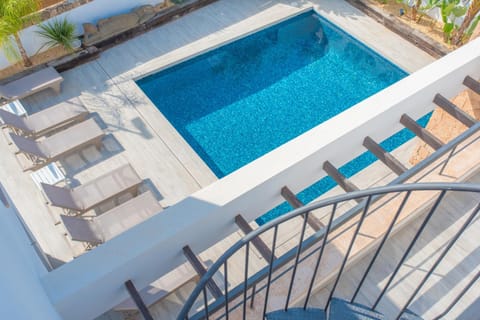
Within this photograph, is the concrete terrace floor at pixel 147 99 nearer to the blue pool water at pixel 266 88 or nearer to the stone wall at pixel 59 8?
the blue pool water at pixel 266 88

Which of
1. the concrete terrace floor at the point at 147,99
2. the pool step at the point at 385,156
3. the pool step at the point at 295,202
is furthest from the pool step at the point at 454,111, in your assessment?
the concrete terrace floor at the point at 147,99

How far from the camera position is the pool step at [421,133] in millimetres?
4451

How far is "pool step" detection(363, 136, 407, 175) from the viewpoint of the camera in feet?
14.1

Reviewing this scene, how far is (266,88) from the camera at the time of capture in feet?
31.2

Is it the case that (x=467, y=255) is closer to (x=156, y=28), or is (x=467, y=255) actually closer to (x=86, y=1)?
(x=156, y=28)

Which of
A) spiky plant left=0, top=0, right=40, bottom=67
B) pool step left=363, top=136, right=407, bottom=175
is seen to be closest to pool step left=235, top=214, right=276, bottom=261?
pool step left=363, top=136, right=407, bottom=175

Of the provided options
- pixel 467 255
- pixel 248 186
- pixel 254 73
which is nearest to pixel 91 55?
pixel 254 73

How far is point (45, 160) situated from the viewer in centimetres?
782

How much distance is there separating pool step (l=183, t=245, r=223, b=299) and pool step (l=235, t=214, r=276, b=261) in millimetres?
496

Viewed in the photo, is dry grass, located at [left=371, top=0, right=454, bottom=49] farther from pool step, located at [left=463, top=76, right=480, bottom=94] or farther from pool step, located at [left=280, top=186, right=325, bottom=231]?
pool step, located at [left=280, top=186, right=325, bottom=231]

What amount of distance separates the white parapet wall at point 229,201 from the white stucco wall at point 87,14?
7.76m

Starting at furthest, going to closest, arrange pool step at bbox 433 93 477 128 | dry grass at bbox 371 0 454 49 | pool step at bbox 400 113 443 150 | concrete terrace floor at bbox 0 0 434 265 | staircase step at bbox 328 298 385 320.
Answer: dry grass at bbox 371 0 454 49 → concrete terrace floor at bbox 0 0 434 265 → pool step at bbox 433 93 477 128 → pool step at bbox 400 113 443 150 → staircase step at bbox 328 298 385 320

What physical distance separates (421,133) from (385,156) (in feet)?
1.76

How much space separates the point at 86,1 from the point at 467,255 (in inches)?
380
